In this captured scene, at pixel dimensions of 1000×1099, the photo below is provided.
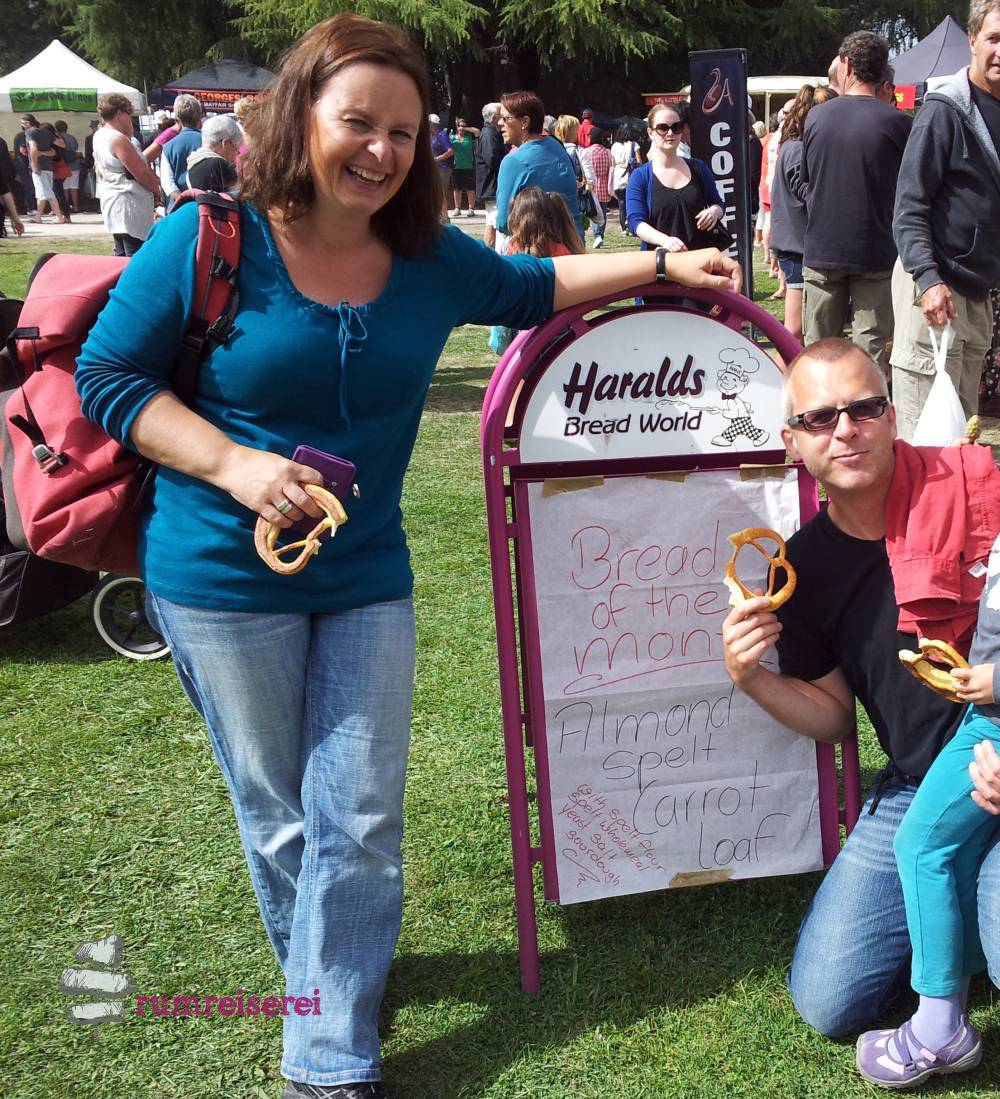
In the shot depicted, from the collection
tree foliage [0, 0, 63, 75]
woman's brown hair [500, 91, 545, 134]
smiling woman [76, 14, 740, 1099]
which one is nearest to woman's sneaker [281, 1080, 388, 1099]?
smiling woman [76, 14, 740, 1099]

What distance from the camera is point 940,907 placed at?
231cm

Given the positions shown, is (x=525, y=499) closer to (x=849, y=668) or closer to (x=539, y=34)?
(x=849, y=668)

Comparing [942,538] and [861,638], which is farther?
[861,638]

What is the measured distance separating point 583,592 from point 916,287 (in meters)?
2.84

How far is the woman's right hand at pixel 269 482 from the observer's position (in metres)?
1.96

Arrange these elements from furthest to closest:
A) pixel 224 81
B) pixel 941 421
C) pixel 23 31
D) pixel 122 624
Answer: pixel 23 31
pixel 224 81
pixel 122 624
pixel 941 421

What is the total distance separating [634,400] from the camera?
103 inches

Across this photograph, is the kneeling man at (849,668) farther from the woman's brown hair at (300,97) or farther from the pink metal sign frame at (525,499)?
the woman's brown hair at (300,97)

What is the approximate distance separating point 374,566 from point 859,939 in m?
1.28

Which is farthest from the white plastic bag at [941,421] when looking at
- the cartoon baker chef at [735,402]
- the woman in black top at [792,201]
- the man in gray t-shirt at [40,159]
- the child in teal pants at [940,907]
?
the man in gray t-shirt at [40,159]

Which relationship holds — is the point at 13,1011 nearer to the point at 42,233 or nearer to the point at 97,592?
the point at 97,592

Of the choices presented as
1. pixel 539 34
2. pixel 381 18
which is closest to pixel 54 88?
pixel 381 18

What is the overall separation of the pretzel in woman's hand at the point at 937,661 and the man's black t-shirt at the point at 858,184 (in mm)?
4496

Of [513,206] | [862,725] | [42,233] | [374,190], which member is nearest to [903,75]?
[42,233]
